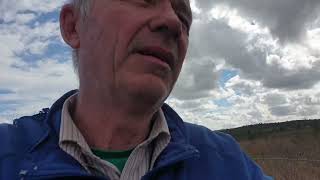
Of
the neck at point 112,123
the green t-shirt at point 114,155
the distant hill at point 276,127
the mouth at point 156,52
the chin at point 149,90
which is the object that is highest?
the mouth at point 156,52

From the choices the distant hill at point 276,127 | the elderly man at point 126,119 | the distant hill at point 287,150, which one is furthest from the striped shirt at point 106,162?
the distant hill at point 276,127

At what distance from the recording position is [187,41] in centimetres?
256

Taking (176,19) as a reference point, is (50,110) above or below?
below

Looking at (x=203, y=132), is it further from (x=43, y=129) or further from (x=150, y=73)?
(x=43, y=129)

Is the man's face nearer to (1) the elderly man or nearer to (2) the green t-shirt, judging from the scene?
(1) the elderly man

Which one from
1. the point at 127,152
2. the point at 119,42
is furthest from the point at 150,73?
the point at 127,152

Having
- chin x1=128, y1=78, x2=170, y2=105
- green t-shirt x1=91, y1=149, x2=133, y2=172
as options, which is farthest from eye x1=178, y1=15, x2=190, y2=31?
green t-shirt x1=91, y1=149, x2=133, y2=172

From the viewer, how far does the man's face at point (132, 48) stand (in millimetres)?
2213

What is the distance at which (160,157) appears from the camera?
2176 millimetres

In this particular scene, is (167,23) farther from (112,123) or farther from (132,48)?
(112,123)

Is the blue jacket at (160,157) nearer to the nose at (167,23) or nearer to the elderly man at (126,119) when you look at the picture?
the elderly man at (126,119)

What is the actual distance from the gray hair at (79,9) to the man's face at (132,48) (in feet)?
0.16

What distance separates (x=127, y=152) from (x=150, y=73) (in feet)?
1.27

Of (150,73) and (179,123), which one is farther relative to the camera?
(179,123)
